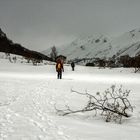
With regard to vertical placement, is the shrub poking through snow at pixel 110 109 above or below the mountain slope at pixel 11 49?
below

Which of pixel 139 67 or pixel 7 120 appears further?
pixel 139 67

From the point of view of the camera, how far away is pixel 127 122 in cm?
738

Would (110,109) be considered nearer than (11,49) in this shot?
Yes

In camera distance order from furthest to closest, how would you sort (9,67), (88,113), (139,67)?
(9,67)
(139,67)
(88,113)

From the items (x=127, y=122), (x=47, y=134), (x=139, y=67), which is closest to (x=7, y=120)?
(x=47, y=134)

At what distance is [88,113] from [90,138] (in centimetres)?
284

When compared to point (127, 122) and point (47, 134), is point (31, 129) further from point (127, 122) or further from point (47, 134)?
point (127, 122)

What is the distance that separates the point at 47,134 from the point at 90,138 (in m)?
0.86

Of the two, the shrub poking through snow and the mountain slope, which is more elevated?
the mountain slope

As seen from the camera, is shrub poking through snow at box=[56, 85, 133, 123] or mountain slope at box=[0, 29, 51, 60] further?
mountain slope at box=[0, 29, 51, 60]

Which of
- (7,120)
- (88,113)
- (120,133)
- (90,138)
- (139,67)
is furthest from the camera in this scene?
(139,67)

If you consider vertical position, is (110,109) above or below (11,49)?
below

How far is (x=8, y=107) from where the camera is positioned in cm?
881

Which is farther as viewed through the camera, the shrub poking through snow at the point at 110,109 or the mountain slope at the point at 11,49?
the mountain slope at the point at 11,49
